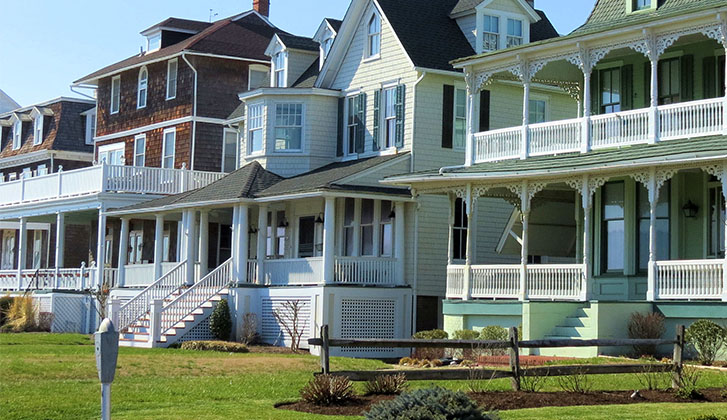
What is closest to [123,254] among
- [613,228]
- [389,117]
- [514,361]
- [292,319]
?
[292,319]

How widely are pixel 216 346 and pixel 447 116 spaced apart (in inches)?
390

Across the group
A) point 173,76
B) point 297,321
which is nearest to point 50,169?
point 173,76

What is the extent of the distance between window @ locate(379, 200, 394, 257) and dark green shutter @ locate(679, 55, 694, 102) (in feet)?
31.1

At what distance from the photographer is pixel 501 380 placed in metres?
20.6

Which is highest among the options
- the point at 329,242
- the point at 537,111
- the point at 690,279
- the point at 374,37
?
the point at 374,37

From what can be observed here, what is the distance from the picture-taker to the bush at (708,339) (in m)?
24.7

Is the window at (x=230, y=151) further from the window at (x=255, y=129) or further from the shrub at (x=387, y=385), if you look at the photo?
the shrub at (x=387, y=385)

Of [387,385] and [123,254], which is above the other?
[123,254]

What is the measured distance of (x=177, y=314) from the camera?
117 feet

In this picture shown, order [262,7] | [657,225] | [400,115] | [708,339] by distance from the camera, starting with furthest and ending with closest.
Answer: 1. [262,7]
2. [400,115]
3. [657,225]
4. [708,339]

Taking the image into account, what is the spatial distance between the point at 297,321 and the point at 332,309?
1311 millimetres

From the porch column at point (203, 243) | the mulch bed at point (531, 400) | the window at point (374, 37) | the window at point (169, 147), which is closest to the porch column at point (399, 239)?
the window at point (374, 37)

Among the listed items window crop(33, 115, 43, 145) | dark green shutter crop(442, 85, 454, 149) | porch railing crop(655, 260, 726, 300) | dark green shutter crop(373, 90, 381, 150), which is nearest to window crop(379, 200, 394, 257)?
dark green shutter crop(373, 90, 381, 150)

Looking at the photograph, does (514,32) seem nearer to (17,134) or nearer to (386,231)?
(386,231)
